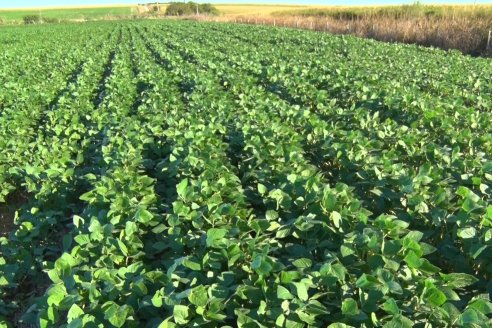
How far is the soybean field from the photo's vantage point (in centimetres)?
216

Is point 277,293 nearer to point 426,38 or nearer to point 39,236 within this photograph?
point 39,236

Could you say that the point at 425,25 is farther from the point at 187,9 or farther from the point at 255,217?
the point at 187,9

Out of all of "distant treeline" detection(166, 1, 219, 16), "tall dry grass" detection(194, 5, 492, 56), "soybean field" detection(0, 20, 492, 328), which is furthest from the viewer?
"distant treeline" detection(166, 1, 219, 16)

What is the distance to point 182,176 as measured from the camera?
160 inches

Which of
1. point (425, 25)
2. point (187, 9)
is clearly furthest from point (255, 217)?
point (187, 9)

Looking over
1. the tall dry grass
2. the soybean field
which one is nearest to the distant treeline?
the tall dry grass

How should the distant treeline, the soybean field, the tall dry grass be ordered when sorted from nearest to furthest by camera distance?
the soybean field, the tall dry grass, the distant treeline

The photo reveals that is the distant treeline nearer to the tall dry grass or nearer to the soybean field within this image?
the tall dry grass

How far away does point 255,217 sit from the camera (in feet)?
11.6

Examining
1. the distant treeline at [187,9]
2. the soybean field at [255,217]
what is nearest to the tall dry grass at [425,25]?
the soybean field at [255,217]

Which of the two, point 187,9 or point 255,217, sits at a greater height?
point 187,9

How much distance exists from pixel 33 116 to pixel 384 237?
676cm

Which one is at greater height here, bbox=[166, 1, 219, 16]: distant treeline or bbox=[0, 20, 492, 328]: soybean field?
bbox=[166, 1, 219, 16]: distant treeline

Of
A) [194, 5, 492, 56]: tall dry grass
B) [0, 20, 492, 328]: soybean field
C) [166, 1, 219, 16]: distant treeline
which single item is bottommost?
[0, 20, 492, 328]: soybean field
